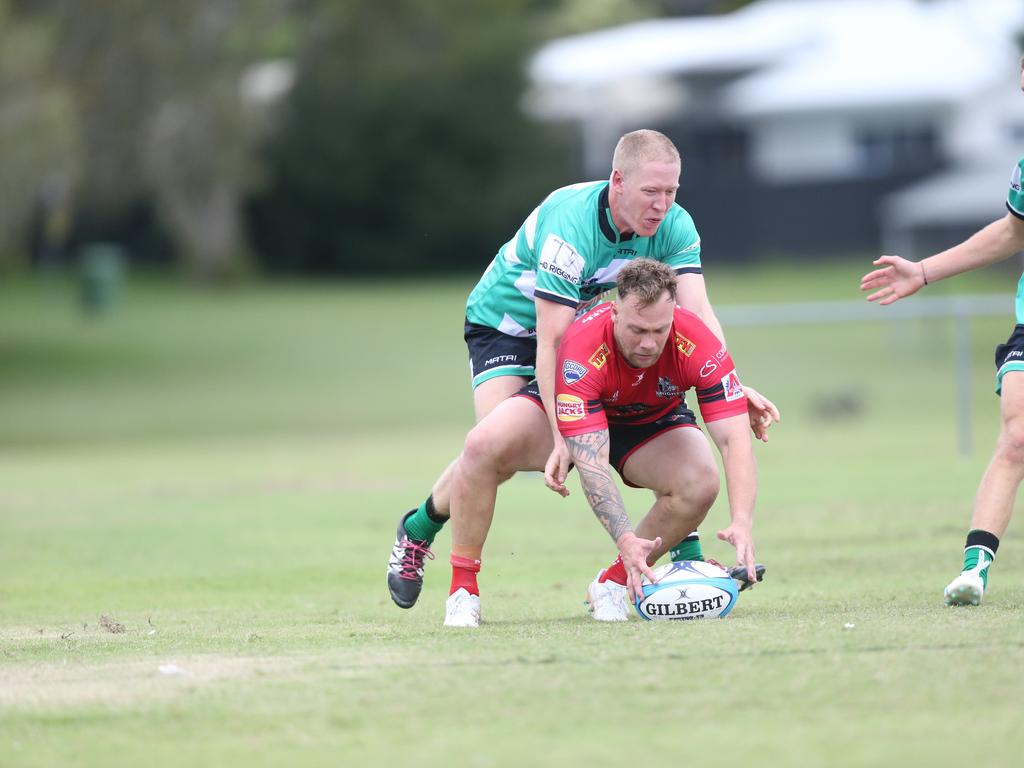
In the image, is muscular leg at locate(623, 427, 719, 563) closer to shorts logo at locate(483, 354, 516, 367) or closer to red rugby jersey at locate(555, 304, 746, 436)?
red rugby jersey at locate(555, 304, 746, 436)

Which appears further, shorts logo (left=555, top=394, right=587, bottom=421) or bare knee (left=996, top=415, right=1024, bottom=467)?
bare knee (left=996, top=415, right=1024, bottom=467)

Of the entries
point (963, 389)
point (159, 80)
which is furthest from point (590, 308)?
point (159, 80)

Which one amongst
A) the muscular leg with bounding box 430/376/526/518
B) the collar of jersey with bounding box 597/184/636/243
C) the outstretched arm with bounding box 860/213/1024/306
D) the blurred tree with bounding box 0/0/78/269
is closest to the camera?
the collar of jersey with bounding box 597/184/636/243

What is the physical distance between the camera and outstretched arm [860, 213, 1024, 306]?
23.1 ft

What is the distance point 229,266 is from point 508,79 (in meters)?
10.8

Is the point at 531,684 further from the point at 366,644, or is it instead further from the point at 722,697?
the point at 366,644

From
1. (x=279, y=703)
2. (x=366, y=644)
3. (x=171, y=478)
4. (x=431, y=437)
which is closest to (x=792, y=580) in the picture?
(x=366, y=644)

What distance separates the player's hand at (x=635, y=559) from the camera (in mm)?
6371

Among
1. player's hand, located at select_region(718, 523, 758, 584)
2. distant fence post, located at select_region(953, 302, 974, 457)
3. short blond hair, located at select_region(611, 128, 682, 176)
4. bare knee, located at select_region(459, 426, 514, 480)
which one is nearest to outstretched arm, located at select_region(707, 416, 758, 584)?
player's hand, located at select_region(718, 523, 758, 584)

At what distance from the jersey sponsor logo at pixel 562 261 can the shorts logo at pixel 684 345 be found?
20.5 inches

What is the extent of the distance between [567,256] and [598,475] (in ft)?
3.16

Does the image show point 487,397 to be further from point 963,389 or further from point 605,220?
point 963,389

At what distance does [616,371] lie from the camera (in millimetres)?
6645

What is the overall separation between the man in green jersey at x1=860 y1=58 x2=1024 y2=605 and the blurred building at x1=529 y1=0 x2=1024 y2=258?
38366 mm
